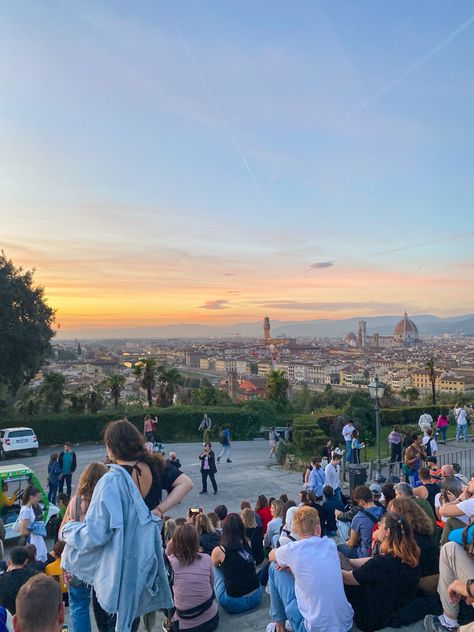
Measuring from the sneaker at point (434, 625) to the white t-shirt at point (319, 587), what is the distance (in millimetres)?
591

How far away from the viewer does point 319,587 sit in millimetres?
3578

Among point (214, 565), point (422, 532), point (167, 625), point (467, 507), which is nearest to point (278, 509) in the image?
point (214, 565)

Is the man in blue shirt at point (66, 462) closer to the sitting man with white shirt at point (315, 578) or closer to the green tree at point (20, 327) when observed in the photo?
the sitting man with white shirt at point (315, 578)

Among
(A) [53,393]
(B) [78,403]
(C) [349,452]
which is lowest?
(B) [78,403]

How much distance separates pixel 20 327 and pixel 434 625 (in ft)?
81.7

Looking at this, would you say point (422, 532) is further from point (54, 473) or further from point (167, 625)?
point (54, 473)

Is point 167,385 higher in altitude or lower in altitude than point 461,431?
higher

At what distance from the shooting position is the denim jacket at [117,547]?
8.45 feet

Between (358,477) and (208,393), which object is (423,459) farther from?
(208,393)

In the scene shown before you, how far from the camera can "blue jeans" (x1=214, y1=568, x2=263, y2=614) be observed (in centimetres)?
488

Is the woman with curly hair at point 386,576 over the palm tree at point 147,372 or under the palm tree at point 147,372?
over

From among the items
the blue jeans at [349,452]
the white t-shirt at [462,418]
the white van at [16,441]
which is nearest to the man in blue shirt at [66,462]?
the blue jeans at [349,452]

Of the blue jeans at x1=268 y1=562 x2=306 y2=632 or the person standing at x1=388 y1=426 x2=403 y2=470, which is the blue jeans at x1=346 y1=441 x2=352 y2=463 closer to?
the person standing at x1=388 y1=426 x2=403 y2=470

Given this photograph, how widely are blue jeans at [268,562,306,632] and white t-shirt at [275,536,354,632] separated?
0.24 m
